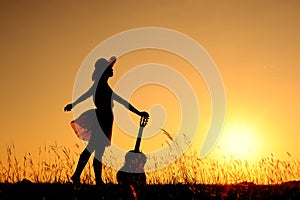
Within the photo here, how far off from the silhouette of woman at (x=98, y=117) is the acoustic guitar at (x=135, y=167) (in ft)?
1.29

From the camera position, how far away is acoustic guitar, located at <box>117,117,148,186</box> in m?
8.58

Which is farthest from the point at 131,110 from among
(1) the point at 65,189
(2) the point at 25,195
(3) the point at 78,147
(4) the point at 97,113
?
(2) the point at 25,195

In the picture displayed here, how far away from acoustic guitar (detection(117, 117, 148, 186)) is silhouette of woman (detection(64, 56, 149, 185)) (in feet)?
1.29

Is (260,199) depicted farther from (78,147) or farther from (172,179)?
(78,147)

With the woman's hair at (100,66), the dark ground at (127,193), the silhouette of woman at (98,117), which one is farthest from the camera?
the woman's hair at (100,66)

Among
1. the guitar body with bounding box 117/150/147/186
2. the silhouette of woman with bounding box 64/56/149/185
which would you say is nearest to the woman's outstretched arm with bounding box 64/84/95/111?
the silhouette of woman with bounding box 64/56/149/185

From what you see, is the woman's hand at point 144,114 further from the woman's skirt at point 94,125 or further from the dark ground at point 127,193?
the dark ground at point 127,193

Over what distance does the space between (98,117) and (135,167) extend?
1.19 metres

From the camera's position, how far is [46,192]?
691cm

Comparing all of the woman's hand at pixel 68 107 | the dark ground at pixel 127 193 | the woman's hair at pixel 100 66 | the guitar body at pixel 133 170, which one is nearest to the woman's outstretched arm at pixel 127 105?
the woman's hair at pixel 100 66

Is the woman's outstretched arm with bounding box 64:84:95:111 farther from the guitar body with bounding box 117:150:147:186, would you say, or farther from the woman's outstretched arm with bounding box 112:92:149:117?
the guitar body with bounding box 117:150:147:186

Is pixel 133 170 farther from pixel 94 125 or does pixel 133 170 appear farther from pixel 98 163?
pixel 94 125

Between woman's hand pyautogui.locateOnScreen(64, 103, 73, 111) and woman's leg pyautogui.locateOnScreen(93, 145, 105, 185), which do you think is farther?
woman's hand pyautogui.locateOnScreen(64, 103, 73, 111)

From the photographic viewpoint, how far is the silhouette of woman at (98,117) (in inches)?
336
